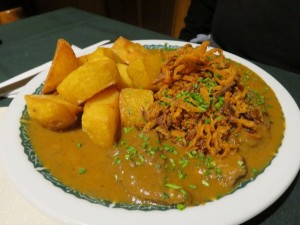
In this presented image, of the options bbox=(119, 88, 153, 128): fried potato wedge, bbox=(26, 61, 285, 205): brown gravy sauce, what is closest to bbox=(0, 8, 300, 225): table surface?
bbox=(26, 61, 285, 205): brown gravy sauce

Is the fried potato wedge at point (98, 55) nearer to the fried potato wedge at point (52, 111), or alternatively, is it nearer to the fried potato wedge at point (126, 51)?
the fried potato wedge at point (126, 51)

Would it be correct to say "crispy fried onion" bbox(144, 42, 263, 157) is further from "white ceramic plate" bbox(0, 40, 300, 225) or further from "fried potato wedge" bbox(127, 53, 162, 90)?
"white ceramic plate" bbox(0, 40, 300, 225)

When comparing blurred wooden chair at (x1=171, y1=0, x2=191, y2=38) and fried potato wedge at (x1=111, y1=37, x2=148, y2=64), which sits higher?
fried potato wedge at (x1=111, y1=37, x2=148, y2=64)

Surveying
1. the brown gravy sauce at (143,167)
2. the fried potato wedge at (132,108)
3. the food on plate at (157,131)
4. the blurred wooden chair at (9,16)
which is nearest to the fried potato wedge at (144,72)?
the food on plate at (157,131)

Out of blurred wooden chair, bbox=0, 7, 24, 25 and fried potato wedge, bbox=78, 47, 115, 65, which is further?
blurred wooden chair, bbox=0, 7, 24, 25

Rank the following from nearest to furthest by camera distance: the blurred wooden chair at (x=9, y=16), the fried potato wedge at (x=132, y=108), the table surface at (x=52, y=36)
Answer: the fried potato wedge at (x=132, y=108) → the table surface at (x=52, y=36) → the blurred wooden chair at (x=9, y=16)

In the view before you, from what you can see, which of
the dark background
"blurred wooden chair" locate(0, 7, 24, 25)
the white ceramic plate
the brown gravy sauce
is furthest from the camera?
the dark background

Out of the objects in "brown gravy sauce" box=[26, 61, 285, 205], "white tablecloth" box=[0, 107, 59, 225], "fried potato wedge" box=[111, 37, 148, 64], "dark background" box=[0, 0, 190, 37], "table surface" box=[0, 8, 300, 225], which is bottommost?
"dark background" box=[0, 0, 190, 37]
